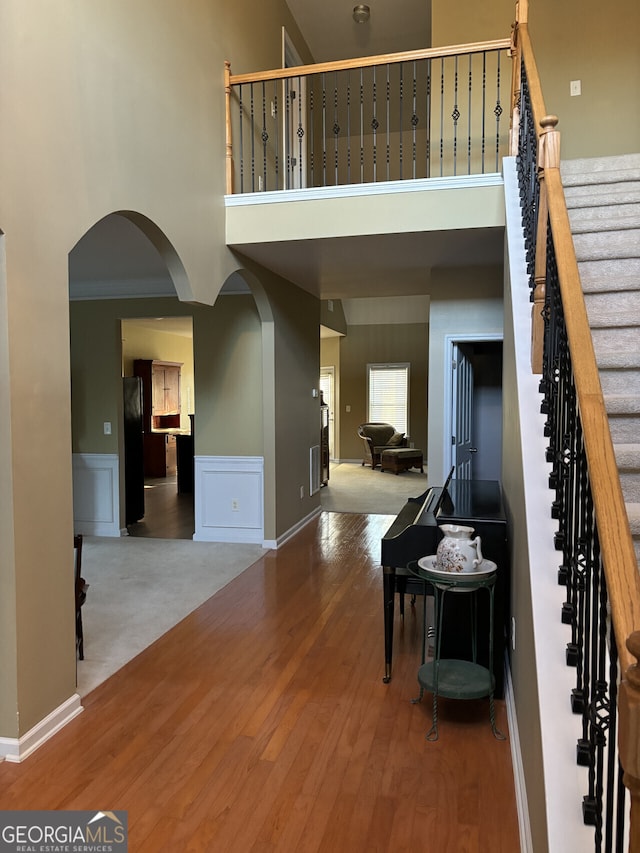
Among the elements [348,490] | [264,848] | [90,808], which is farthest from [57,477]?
[348,490]

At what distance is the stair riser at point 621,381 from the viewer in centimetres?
249

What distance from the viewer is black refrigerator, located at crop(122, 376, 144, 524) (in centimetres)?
680

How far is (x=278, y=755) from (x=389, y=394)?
10.1m

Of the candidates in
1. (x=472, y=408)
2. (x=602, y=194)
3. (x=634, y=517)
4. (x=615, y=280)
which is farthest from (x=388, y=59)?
(x=472, y=408)

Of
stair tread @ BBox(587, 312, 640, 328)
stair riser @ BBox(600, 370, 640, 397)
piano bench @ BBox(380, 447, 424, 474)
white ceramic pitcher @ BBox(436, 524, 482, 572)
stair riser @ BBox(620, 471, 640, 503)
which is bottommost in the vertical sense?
piano bench @ BBox(380, 447, 424, 474)

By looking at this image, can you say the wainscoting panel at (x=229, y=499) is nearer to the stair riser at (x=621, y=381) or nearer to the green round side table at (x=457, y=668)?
the green round side table at (x=457, y=668)

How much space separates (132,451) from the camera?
689 centimetres

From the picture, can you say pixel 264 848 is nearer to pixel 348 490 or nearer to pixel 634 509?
pixel 634 509

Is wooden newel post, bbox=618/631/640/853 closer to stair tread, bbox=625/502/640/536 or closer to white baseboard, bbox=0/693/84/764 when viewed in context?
stair tread, bbox=625/502/640/536

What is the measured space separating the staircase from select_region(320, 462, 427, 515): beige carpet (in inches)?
183

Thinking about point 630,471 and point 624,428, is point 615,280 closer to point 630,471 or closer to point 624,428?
point 624,428

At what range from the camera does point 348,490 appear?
9328 mm

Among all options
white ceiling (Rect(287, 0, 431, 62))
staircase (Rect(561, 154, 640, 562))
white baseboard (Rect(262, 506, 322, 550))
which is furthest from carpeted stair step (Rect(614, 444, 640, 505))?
white ceiling (Rect(287, 0, 431, 62))

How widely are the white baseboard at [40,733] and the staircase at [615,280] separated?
2.49 meters
